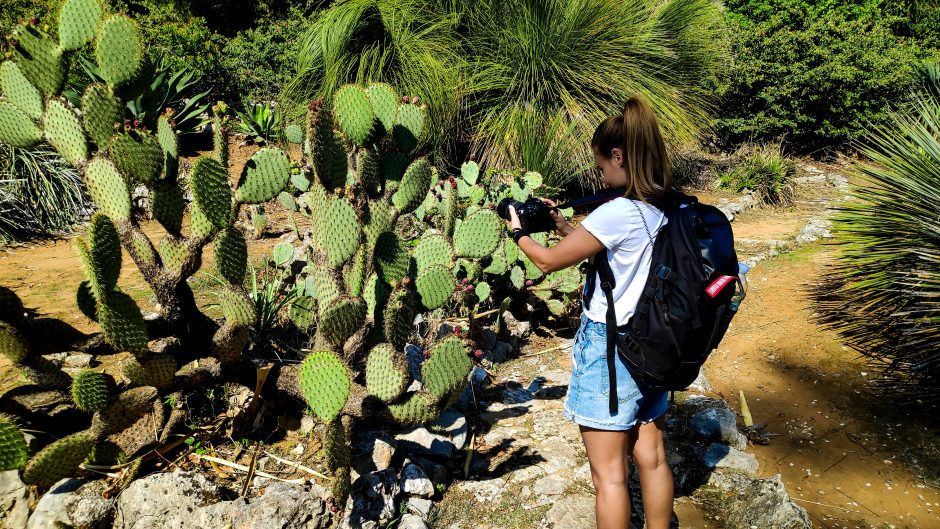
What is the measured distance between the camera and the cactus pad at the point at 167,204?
8.34 ft

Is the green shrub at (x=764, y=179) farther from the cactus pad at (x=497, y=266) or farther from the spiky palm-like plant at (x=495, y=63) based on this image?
the cactus pad at (x=497, y=266)

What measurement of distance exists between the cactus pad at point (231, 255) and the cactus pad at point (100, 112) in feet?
2.12

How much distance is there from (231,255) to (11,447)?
930mm

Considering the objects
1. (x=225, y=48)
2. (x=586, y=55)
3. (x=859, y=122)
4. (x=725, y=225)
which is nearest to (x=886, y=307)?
(x=725, y=225)

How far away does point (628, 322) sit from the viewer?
1867mm

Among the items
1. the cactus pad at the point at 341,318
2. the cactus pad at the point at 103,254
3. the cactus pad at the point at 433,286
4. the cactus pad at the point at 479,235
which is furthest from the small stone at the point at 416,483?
the cactus pad at the point at 103,254

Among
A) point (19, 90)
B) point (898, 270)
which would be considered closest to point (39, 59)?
point (19, 90)

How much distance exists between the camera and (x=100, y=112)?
2.53 m

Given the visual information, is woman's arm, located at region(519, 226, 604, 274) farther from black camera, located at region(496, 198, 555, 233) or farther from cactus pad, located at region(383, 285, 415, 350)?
cactus pad, located at region(383, 285, 415, 350)

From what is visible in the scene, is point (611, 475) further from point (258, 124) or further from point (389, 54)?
point (258, 124)

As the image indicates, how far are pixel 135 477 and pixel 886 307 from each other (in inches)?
168

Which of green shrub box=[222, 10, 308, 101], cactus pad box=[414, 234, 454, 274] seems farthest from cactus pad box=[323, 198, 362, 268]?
green shrub box=[222, 10, 308, 101]

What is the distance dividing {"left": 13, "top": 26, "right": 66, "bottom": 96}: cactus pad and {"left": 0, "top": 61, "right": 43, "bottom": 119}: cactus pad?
3cm

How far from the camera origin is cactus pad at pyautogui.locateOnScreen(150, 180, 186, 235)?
2.54 meters
